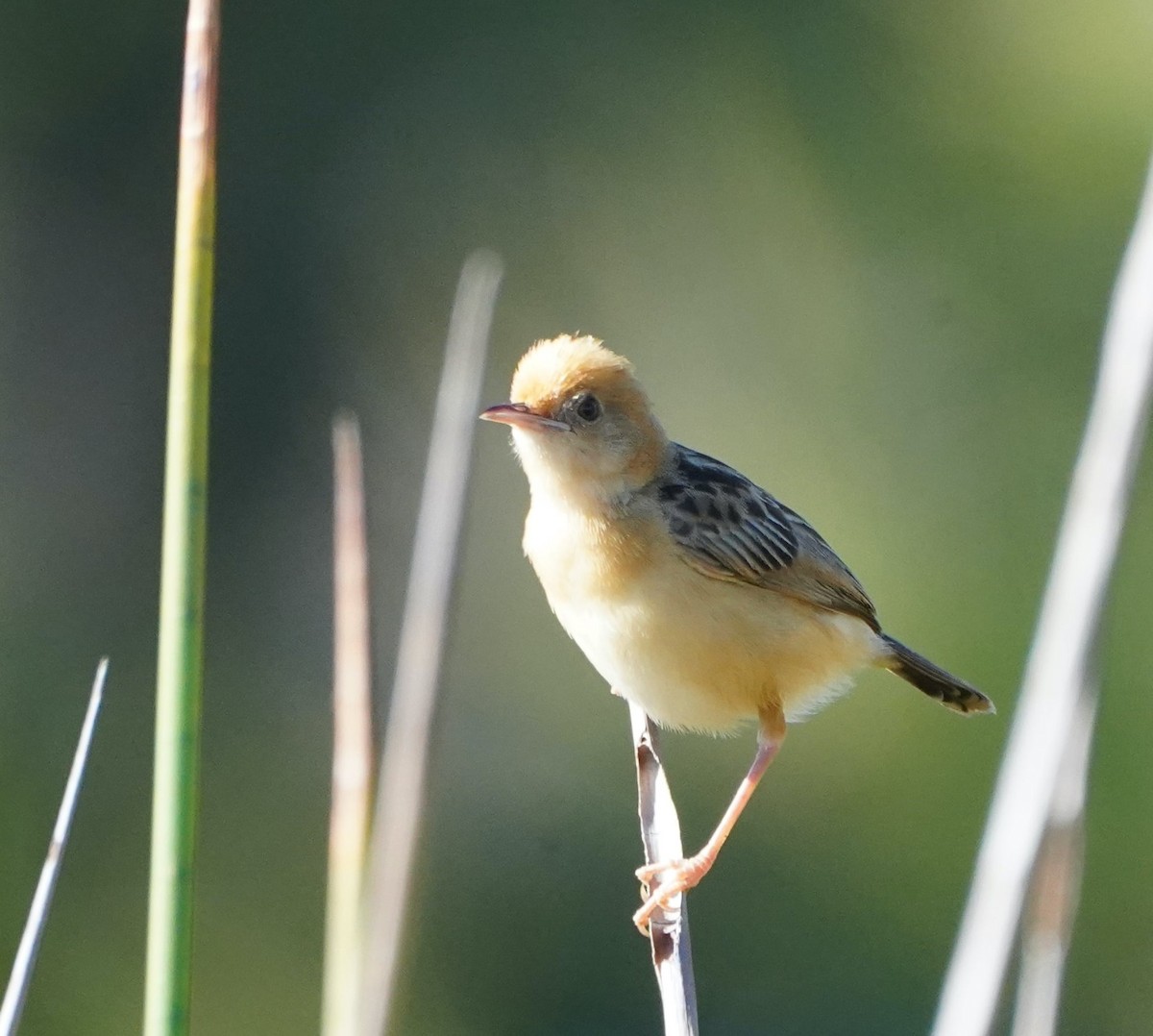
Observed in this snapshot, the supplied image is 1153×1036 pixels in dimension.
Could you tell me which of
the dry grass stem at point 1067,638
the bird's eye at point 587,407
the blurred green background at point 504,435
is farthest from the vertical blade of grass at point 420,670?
the blurred green background at point 504,435

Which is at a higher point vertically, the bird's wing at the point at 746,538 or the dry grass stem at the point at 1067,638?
the bird's wing at the point at 746,538

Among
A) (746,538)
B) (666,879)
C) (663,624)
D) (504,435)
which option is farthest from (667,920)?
(504,435)

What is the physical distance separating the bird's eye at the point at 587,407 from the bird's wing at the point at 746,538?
0.26 m

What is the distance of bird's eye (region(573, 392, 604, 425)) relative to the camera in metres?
4.14

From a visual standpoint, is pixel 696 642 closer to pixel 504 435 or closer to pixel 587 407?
pixel 587 407

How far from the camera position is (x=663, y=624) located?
158 inches

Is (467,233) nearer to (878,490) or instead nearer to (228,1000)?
(878,490)

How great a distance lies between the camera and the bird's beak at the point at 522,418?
155 inches

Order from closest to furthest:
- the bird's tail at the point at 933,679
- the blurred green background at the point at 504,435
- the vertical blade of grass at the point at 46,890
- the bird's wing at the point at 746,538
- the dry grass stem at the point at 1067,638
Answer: the dry grass stem at the point at 1067,638 < the vertical blade of grass at the point at 46,890 < the bird's wing at the point at 746,538 < the bird's tail at the point at 933,679 < the blurred green background at the point at 504,435

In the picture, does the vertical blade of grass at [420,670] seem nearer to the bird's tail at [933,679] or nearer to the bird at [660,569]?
the bird at [660,569]

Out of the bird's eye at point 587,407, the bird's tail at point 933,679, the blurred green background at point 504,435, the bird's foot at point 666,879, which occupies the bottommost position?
the bird's foot at point 666,879

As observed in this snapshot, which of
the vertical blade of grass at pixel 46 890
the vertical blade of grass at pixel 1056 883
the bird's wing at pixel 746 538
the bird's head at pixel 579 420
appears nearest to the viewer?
the vertical blade of grass at pixel 1056 883

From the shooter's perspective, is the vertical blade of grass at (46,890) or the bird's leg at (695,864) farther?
the bird's leg at (695,864)

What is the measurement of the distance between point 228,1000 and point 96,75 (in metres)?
6.15
